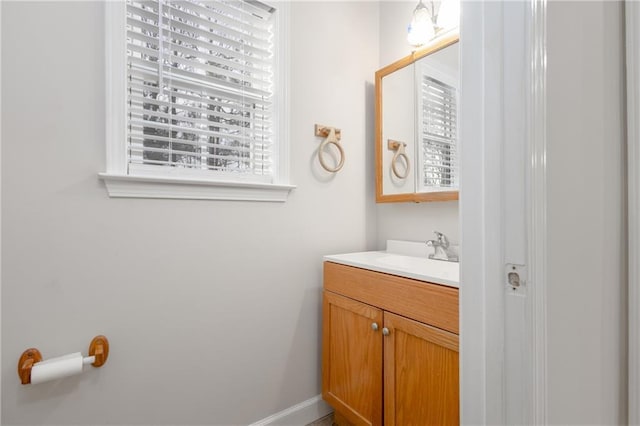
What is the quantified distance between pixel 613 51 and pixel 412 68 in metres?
0.94

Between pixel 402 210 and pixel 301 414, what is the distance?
3.83 feet

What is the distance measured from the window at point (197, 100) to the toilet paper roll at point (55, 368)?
1.81 feet

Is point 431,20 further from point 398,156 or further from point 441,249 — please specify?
point 441,249

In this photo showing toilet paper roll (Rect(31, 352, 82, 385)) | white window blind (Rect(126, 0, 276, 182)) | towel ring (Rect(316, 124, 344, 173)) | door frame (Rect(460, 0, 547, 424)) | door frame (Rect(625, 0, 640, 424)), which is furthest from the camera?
towel ring (Rect(316, 124, 344, 173))

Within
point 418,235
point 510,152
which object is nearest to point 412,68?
point 418,235

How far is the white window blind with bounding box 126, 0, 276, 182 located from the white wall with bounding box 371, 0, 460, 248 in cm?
71

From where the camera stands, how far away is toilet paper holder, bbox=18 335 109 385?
91cm

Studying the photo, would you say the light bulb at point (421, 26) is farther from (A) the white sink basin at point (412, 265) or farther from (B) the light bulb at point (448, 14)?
(A) the white sink basin at point (412, 265)

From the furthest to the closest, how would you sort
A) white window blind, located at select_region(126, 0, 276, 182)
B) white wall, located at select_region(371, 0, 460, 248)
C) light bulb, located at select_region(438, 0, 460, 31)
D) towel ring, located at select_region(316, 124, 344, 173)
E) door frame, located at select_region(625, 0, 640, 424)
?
towel ring, located at select_region(316, 124, 344, 173) → white wall, located at select_region(371, 0, 460, 248) → light bulb, located at select_region(438, 0, 460, 31) → white window blind, located at select_region(126, 0, 276, 182) → door frame, located at select_region(625, 0, 640, 424)

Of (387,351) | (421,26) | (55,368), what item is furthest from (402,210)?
(55,368)

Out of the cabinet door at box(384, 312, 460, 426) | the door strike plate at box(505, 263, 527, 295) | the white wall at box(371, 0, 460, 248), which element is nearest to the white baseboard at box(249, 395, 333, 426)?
the cabinet door at box(384, 312, 460, 426)

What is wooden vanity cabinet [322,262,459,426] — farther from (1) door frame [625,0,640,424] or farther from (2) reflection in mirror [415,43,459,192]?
(2) reflection in mirror [415,43,459,192]

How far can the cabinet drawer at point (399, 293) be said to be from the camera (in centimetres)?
95

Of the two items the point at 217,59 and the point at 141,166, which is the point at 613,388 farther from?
the point at 217,59
